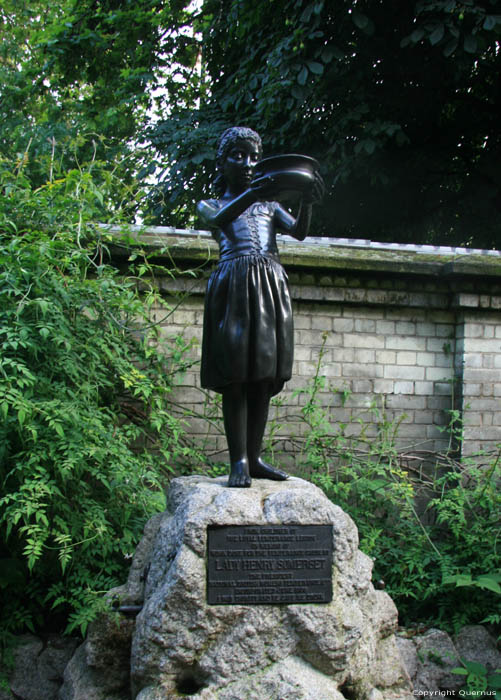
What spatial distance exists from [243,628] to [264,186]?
2046mm

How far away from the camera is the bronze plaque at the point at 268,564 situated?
282cm

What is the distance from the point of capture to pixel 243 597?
9.29 ft

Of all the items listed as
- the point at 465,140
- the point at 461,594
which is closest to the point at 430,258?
the point at 461,594

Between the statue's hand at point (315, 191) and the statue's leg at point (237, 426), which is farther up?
the statue's hand at point (315, 191)

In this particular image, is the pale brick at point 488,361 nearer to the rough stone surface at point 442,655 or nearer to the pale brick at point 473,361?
the pale brick at point 473,361

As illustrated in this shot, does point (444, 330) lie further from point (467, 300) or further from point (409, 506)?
point (409, 506)

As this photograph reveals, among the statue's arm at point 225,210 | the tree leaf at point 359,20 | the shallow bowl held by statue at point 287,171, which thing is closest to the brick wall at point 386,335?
the tree leaf at point 359,20

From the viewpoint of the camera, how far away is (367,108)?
23.4 ft

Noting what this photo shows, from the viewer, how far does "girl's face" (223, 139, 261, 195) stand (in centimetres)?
315

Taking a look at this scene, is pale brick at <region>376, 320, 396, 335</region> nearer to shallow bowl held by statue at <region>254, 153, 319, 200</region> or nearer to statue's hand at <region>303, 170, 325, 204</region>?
statue's hand at <region>303, 170, 325, 204</region>

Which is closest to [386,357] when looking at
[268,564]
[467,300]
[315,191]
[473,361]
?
[473,361]

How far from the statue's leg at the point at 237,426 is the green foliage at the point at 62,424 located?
109 cm

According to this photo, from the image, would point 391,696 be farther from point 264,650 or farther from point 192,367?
point 192,367

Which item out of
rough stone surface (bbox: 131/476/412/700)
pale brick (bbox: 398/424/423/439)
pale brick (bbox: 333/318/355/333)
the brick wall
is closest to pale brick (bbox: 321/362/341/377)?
the brick wall
